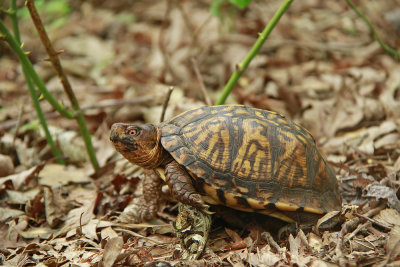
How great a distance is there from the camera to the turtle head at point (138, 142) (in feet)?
9.71

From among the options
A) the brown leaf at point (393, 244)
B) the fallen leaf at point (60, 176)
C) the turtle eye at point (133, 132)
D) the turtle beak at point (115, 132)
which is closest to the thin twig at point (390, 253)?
the brown leaf at point (393, 244)

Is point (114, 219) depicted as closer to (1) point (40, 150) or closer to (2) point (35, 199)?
(2) point (35, 199)

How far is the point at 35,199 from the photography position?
3.37 metres

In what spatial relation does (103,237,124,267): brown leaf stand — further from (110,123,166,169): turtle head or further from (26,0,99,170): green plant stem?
(26,0,99,170): green plant stem

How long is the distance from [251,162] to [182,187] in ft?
1.88

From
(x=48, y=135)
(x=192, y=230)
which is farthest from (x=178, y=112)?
(x=192, y=230)

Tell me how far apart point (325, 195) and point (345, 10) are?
21.0 ft

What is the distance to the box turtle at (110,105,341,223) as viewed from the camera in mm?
2873

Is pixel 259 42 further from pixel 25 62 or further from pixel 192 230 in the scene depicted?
pixel 25 62

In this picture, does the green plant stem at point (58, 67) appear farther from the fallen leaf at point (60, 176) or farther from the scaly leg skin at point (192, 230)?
the scaly leg skin at point (192, 230)

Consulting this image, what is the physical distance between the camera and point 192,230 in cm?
285

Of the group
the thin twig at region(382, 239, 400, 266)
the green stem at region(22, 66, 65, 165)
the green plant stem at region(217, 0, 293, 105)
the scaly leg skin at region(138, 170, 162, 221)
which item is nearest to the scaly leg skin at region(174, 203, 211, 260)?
the scaly leg skin at region(138, 170, 162, 221)

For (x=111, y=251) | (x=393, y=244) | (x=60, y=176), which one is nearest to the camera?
(x=393, y=244)

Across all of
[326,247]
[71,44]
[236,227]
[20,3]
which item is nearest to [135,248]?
[236,227]
